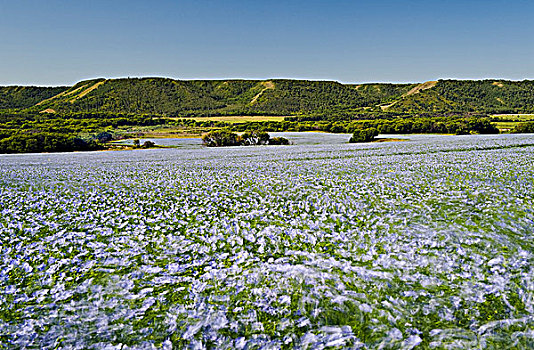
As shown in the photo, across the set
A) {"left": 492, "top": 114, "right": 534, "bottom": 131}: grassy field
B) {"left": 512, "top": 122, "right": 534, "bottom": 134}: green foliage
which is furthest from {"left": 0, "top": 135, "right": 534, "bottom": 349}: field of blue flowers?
{"left": 492, "top": 114, "right": 534, "bottom": 131}: grassy field

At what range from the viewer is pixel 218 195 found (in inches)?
568

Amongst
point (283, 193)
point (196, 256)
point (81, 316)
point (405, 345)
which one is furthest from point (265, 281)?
point (283, 193)

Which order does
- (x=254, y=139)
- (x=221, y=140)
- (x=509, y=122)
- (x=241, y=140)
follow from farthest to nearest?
(x=509, y=122), (x=241, y=140), (x=221, y=140), (x=254, y=139)

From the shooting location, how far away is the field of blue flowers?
222 inches

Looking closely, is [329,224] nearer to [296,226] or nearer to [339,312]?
[296,226]

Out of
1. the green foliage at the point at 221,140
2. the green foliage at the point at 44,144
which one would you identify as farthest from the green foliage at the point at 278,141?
the green foliage at the point at 44,144

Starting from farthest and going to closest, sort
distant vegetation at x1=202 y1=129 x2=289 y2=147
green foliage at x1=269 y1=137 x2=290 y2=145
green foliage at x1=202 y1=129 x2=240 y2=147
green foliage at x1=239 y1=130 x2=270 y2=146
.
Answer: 1. green foliage at x1=202 y1=129 x2=240 y2=147
2. green foliage at x1=239 y1=130 x2=270 y2=146
3. distant vegetation at x1=202 y1=129 x2=289 y2=147
4. green foliage at x1=269 y1=137 x2=290 y2=145

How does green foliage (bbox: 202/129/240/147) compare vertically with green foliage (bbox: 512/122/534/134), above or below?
below

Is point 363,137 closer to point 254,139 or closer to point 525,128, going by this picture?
point 254,139

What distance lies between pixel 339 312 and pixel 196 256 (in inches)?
145

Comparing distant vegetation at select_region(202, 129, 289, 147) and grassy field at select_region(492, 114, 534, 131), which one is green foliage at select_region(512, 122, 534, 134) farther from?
distant vegetation at select_region(202, 129, 289, 147)

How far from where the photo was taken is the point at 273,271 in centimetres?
758

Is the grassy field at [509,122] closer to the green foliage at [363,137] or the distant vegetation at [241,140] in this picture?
the green foliage at [363,137]

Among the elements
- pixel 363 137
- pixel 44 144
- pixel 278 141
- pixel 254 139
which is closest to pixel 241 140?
pixel 254 139
